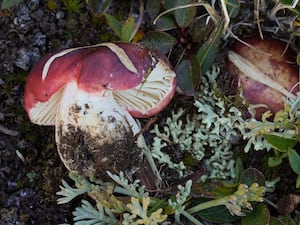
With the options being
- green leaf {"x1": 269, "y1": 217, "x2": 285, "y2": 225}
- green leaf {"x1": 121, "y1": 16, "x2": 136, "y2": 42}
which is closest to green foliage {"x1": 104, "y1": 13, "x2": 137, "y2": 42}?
green leaf {"x1": 121, "y1": 16, "x2": 136, "y2": 42}

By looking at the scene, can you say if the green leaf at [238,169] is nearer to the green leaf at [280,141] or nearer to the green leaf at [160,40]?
the green leaf at [280,141]

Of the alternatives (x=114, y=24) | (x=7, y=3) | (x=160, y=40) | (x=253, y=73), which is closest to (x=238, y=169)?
(x=253, y=73)

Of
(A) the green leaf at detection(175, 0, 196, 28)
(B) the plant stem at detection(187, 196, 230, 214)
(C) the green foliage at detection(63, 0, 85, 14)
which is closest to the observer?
(B) the plant stem at detection(187, 196, 230, 214)

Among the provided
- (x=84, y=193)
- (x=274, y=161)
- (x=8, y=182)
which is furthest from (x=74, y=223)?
(x=274, y=161)

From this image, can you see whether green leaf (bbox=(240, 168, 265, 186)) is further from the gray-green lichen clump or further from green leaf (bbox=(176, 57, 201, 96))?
green leaf (bbox=(176, 57, 201, 96))

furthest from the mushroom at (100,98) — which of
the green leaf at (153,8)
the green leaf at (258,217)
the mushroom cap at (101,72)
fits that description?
the green leaf at (258,217)

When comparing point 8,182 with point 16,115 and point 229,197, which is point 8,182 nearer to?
point 16,115
